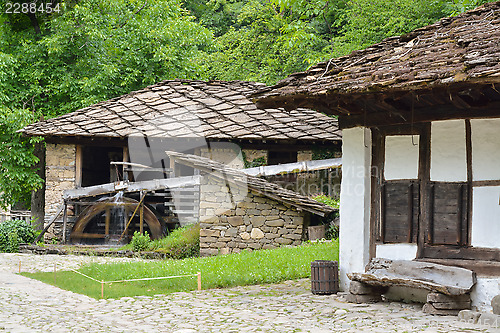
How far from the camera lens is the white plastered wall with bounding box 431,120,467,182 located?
746cm

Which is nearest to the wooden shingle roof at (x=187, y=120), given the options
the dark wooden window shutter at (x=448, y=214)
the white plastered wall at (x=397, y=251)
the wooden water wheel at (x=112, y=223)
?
the wooden water wheel at (x=112, y=223)

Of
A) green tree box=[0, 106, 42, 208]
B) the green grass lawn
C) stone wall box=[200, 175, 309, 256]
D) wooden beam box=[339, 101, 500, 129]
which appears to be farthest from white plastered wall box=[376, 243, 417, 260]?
green tree box=[0, 106, 42, 208]

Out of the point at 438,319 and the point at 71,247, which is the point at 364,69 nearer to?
the point at 438,319

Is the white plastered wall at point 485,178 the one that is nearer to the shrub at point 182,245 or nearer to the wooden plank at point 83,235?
the shrub at point 182,245

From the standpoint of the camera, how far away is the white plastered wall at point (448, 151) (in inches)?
294

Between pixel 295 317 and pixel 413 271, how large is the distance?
1.60 meters

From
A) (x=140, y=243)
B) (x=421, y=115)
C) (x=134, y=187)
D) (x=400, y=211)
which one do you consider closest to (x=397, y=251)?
(x=400, y=211)

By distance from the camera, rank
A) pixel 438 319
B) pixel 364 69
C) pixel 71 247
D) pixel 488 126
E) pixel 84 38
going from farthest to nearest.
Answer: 1. pixel 84 38
2. pixel 71 247
3. pixel 364 69
4. pixel 488 126
5. pixel 438 319

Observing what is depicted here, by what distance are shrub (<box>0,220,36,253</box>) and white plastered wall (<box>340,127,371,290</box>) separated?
1103 centimetres

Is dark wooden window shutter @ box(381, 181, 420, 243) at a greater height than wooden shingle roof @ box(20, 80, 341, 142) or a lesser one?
lesser

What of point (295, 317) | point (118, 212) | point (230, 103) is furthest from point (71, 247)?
point (295, 317)

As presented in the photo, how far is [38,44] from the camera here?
64.1ft

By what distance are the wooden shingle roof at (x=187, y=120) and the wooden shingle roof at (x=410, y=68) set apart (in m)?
7.93

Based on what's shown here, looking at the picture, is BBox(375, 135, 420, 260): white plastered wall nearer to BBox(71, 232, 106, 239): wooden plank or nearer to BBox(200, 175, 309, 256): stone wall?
BBox(200, 175, 309, 256): stone wall
